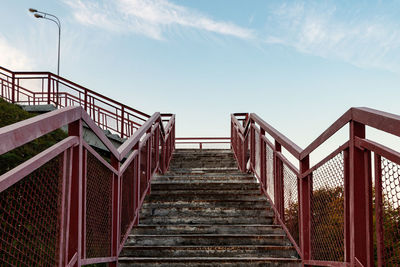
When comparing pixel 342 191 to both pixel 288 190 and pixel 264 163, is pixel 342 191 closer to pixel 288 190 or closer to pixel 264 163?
pixel 288 190

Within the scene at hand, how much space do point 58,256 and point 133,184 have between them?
225cm

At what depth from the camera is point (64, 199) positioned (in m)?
2.54

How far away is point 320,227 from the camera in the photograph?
350cm

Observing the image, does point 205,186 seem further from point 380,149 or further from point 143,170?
point 380,149

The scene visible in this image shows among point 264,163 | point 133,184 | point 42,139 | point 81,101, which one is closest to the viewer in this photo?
point 133,184

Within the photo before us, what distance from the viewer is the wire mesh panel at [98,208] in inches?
124

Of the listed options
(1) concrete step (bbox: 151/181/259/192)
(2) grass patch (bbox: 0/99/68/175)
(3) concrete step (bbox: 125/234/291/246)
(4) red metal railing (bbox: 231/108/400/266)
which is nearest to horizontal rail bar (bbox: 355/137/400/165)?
(4) red metal railing (bbox: 231/108/400/266)

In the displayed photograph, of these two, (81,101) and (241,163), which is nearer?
(241,163)

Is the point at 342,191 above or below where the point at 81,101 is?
below

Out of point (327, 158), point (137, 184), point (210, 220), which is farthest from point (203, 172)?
point (327, 158)

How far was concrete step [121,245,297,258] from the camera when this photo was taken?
429 centimetres

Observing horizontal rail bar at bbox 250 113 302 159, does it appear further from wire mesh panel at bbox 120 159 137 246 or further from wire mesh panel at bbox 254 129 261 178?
wire mesh panel at bbox 120 159 137 246

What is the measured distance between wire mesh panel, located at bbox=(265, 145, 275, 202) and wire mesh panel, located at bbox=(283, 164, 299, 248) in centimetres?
54

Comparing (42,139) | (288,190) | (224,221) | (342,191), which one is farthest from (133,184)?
(42,139)
